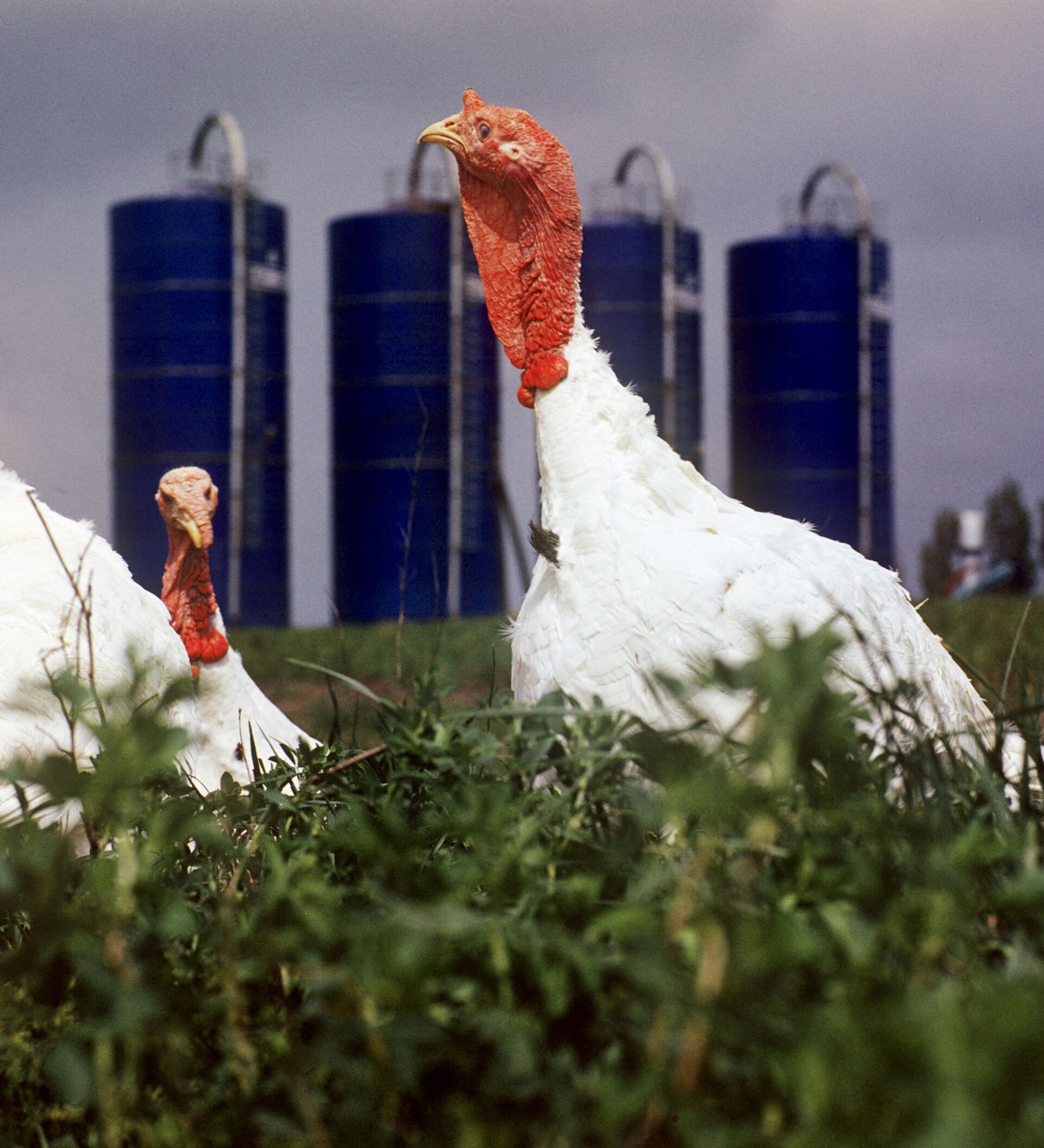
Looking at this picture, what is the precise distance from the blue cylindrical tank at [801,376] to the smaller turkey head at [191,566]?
17413 millimetres

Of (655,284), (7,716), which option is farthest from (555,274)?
(655,284)

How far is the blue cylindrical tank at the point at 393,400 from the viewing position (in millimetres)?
19156

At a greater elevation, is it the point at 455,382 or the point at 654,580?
the point at 455,382

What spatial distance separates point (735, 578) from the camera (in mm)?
2576

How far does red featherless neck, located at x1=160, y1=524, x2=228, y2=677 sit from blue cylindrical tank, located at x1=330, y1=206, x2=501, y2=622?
1420 cm

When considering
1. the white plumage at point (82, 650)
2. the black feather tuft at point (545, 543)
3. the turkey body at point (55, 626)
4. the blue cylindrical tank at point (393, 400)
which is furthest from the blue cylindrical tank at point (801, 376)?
the black feather tuft at point (545, 543)

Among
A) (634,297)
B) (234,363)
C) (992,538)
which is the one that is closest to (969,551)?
(992,538)

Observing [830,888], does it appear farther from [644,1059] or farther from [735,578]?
[735,578]

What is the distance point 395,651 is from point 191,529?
120 inches

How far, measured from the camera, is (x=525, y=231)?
327 centimetres

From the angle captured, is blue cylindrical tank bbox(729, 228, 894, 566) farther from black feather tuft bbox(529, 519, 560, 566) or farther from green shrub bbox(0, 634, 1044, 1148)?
green shrub bbox(0, 634, 1044, 1148)

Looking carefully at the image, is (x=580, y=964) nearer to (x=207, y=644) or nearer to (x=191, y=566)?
(x=207, y=644)

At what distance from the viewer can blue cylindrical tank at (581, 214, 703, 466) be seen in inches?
792

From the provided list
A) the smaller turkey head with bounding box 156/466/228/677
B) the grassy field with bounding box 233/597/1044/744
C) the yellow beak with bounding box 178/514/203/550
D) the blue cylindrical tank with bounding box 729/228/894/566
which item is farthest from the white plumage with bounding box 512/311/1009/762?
the blue cylindrical tank with bounding box 729/228/894/566
